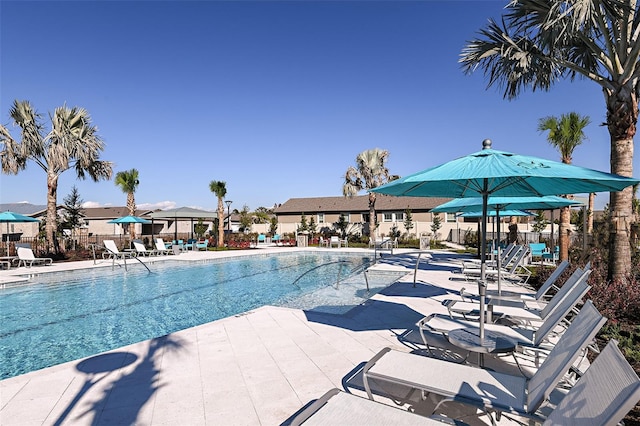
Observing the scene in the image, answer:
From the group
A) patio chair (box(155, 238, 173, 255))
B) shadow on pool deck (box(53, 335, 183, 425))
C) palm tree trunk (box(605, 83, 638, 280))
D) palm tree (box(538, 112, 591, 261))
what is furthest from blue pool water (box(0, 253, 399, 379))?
palm tree (box(538, 112, 591, 261))

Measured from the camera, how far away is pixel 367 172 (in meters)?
28.5

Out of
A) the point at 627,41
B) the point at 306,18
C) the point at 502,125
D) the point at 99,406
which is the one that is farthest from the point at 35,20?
the point at 502,125

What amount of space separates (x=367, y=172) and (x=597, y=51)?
20.6 m

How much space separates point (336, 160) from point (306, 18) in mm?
15626

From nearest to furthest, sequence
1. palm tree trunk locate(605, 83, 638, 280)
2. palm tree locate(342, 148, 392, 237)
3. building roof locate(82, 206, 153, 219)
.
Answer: palm tree trunk locate(605, 83, 638, 280) < palm tree locate(342, 148, 392, 237) < building roof locate(82, 206, 153, 219)

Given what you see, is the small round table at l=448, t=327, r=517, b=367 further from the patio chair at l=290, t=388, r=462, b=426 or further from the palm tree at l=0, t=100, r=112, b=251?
the palm tree at l=0, t=100, r=112, b=251

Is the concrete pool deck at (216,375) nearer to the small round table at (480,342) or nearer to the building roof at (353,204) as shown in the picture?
the small round table at (480,342)

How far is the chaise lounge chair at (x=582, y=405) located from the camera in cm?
168

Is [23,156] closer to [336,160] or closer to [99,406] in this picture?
[99,406]

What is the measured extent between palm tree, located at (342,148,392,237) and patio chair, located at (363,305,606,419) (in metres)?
25.3

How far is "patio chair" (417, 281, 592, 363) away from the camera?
12.5 ft

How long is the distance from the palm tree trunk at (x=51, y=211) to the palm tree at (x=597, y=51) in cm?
1896

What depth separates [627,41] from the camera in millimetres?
7699

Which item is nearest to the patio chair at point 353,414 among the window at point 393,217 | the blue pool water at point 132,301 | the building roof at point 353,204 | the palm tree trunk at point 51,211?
the blue pool water at point 132,301
